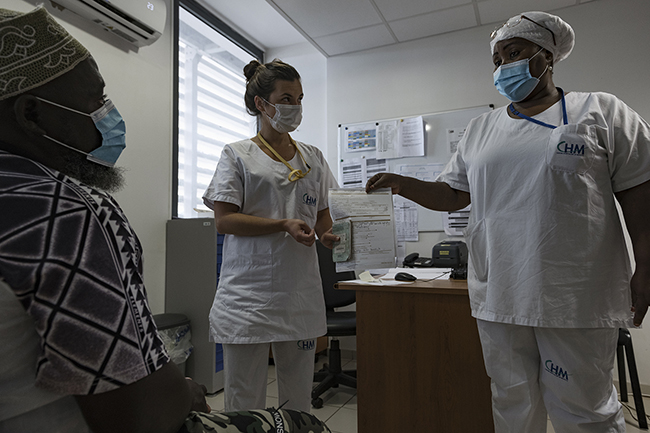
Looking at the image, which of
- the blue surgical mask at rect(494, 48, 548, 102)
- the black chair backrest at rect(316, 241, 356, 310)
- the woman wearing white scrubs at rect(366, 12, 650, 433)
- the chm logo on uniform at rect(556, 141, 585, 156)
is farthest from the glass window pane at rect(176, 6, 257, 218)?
the chm logo on uniform at rect(556, 141, 585, 156)

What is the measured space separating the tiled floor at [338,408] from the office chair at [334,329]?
0.06 meters

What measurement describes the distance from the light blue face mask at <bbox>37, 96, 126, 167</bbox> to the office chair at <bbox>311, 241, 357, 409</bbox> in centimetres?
199

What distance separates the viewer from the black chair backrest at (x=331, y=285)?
9.85 ft

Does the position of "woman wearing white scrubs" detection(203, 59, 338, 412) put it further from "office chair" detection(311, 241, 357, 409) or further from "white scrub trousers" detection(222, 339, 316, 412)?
"office chair" detection(311, 241, 357, 409)

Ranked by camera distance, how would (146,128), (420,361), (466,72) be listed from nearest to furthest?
(420,361) < (146,128) < (466,72)

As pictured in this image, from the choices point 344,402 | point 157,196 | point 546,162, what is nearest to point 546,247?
point 546,162

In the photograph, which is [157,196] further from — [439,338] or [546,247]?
[546,247]

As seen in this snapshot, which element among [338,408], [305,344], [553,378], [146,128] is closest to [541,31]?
[553,378]

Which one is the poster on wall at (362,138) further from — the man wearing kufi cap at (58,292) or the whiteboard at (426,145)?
the man wearing kufi cap at (58,292)

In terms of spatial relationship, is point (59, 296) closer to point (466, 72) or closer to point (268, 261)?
point (268, 261)

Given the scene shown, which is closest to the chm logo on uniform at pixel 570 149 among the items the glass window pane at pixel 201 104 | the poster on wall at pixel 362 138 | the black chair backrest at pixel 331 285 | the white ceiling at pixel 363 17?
the black chair backrest at pixel 331 285

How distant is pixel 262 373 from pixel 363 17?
271 cm

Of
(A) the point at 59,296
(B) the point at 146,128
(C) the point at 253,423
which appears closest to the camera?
(A) the point at 59,296

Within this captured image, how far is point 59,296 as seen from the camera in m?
0.54
